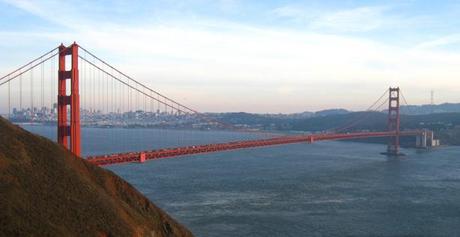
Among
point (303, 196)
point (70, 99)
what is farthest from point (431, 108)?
point (70, 99)

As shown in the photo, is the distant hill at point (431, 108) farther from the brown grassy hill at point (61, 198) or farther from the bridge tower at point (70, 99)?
the brown grassy hill at point (61, 198)

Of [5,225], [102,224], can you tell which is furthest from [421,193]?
[5,225]

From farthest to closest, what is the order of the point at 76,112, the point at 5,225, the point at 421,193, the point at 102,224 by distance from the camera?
the point at 421,193 < the point at 76,112 < the point at 102,224 < the point at 5,225

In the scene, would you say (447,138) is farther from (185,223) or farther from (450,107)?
(450,107)

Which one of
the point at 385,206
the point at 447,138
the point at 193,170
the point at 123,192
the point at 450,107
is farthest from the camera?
the point at 450,107

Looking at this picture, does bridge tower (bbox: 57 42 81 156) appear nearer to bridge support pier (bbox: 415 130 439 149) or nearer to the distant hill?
bridge support pier (bbox: 415 130 439 149)

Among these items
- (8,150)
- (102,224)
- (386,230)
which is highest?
(8,150)

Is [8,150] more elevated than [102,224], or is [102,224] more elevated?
[8,150]

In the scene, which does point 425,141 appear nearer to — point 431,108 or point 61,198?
point 61,198
